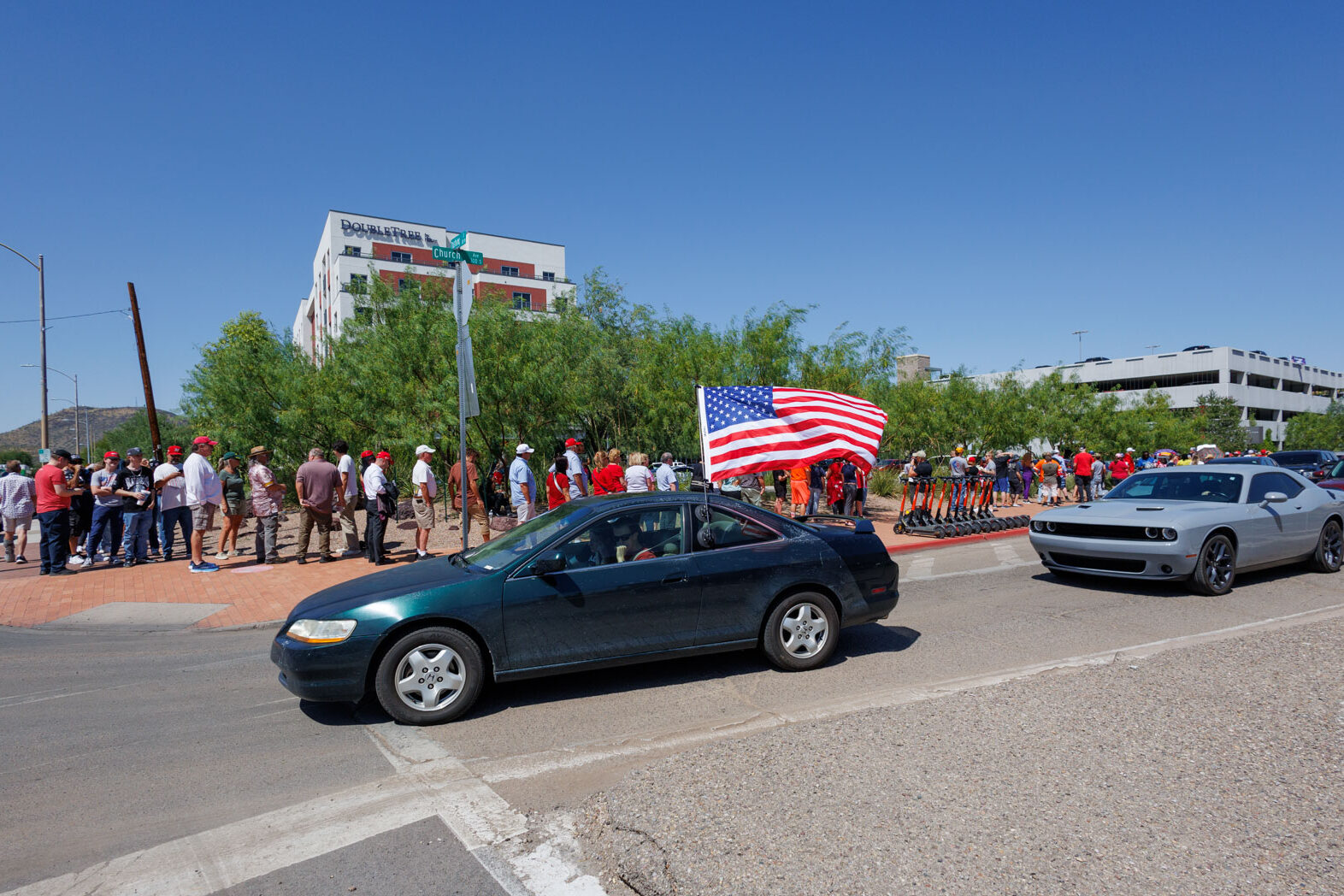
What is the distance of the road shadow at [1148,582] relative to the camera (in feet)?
28.1

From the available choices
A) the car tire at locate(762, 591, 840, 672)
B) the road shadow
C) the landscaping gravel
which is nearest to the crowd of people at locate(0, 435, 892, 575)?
the car tire at locate(762, 591, 840, 672)

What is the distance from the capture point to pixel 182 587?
10.2 metres

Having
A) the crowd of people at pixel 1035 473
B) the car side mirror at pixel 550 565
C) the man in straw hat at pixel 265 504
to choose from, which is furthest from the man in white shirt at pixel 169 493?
the crowd of people at pixel 1035 473

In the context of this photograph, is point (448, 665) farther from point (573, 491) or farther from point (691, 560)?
point (573, 491)

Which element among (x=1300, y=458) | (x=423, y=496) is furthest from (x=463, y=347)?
(x=1300, y=458)

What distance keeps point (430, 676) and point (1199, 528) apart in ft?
25.5

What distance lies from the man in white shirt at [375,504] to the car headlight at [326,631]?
6.01 metres

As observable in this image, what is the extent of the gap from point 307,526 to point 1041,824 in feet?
35.4

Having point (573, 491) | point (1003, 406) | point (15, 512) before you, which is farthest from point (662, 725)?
point (1003, 406)

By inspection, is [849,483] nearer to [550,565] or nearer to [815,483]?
[815,483]

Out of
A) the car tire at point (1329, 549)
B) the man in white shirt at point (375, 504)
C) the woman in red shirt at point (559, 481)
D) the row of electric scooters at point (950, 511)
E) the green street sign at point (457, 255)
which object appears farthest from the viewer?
the row of electric scooters at point (950, 511)

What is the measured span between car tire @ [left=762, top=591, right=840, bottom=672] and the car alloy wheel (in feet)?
15.7

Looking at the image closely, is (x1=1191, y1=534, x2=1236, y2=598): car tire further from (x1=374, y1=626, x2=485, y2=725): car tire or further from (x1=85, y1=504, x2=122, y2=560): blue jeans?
(x1=85, y1=504, x2=122, y2=560): blue jeans

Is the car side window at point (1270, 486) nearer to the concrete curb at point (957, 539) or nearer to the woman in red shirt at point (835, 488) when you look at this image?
the concrete curb at point (957, 539)
